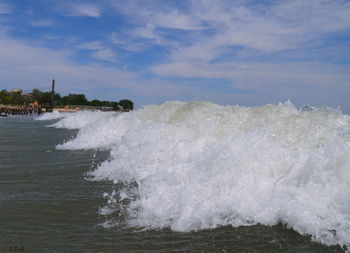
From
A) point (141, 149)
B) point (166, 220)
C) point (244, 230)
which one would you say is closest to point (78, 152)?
point (141, 149)

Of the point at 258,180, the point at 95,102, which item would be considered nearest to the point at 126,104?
the point at 95,102

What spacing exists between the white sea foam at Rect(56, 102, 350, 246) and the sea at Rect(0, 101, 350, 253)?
0.02 metres

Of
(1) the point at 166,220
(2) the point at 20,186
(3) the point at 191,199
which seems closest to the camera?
(1) the point at 166,220

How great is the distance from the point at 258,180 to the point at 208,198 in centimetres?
87

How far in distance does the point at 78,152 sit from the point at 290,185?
844 centimetres

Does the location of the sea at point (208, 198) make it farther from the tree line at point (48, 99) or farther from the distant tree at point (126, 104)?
the tree line at point (48, 99)

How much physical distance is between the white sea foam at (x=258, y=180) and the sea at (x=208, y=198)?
15 millimetres

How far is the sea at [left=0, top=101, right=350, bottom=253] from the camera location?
178 inches

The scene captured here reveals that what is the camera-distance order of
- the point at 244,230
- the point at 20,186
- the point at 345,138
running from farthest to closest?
1. the point at 20,186
2. the point at 345,138
3. the point at 244,230

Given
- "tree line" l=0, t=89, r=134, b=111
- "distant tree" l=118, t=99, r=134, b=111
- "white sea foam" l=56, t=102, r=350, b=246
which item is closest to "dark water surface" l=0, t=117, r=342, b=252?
"white sea foam" l=56, t=102, r=350, b=246

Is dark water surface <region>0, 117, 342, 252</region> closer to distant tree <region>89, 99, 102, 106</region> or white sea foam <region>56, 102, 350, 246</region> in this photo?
white sea foam <region>56, 102, 350, 246</region>

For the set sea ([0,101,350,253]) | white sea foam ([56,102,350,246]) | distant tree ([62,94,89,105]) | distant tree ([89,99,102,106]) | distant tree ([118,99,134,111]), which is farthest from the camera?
distant tree ([62,94,89,105])

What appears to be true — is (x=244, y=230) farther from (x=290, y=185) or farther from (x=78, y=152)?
(x=78, y=152)

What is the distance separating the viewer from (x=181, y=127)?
36.1 ft
